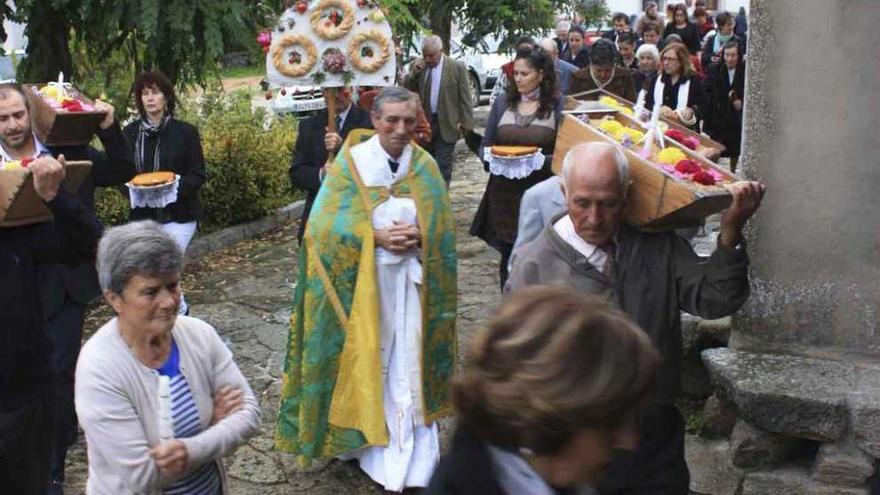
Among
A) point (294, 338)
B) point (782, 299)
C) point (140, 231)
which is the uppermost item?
point (140, 231)

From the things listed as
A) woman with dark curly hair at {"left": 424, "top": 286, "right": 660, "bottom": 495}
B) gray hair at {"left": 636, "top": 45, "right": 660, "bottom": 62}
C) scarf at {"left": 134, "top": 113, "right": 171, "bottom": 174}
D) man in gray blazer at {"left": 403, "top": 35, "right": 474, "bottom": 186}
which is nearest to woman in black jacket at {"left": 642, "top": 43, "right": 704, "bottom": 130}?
gray hair at {"left": 636, "top": 45, "right": 660, "bottom": 62}

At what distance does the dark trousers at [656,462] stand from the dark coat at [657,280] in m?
0.07

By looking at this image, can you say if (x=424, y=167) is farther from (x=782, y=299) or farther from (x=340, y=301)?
(x=782, y=299)

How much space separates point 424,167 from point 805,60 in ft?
5.57

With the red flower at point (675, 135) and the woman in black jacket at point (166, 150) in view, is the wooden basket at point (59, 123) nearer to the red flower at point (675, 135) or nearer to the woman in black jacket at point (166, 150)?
the woman in black jacket at point (166, 150)

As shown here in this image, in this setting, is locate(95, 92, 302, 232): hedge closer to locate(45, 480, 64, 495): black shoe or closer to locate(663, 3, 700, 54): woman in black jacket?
locate(45, 480, 64, 495): black shoe

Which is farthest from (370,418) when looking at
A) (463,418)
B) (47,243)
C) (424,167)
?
(463,418)

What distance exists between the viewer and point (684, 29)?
19141mm

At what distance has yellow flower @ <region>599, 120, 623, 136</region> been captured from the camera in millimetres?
4587

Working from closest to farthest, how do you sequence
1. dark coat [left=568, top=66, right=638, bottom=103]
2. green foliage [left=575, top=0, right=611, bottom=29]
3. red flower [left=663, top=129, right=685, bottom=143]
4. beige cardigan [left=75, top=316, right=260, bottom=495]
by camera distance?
beige cardigan [left=75, top=316, right=260, bottom=495] → red flower [left=663, top=129, right=685, bottom=143] → dark coat [left=568, top=66, right=638, bottom=103] → green foliage [left=575, top=0, right=611, bottom=29]

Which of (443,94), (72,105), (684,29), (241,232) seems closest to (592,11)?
(684,29)

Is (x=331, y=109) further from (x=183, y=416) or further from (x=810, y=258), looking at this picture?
(x=183, y=416)

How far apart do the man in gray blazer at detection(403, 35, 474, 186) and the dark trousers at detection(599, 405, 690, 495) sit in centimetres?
805

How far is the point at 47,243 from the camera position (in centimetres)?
421
